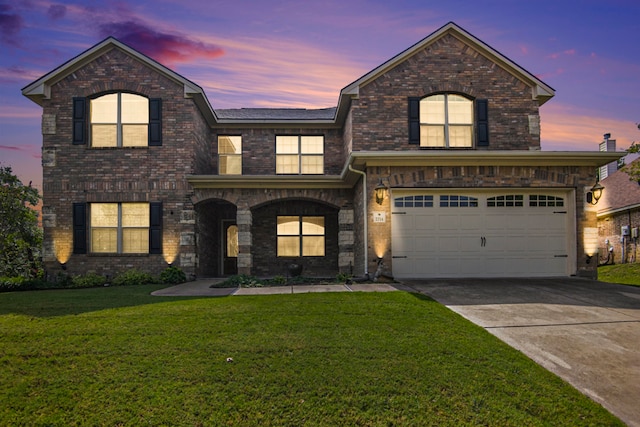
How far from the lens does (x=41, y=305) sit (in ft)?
24.2

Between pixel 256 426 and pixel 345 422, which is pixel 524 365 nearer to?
pixel 345 422

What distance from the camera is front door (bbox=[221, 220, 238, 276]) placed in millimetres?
15562

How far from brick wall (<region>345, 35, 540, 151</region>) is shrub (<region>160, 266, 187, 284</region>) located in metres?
7.30

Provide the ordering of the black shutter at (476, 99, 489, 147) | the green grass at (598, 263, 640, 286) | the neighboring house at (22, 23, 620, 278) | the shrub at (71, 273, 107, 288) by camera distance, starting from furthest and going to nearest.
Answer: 1. the green grass at (598, 263, 640, 286)
2. the black shutter at (476, 99, 489, 147)
3. the neighboring house at (22, 23, 620, 278)
4. the shrub at (71, 273, 107, 288)

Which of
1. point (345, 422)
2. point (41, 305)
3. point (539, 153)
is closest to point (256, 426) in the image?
point (345, 422)

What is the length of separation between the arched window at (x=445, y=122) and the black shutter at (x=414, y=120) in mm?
254

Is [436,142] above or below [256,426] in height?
above

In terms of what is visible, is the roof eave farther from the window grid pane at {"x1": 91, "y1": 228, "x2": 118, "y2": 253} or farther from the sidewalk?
the window grid pane at {"x1": 91, "y1": 228, "x2": 118, "y2": 253}

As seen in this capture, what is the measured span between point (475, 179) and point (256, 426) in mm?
9524

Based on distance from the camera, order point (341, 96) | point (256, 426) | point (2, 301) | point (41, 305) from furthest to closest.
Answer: point (341, 96)
point (2, 301)
point (41, 305)
point (256, 426)

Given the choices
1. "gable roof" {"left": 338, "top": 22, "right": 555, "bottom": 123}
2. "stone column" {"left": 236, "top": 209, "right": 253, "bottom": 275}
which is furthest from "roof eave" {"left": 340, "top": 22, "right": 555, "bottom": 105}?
"stone column" {"left": 236, "top": 209, "right": 253, "bottom": 275}

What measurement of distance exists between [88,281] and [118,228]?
1966 millimetres

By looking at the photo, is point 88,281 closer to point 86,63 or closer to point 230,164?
point 230,164

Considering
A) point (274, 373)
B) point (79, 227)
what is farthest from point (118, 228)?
point (274, 373)
